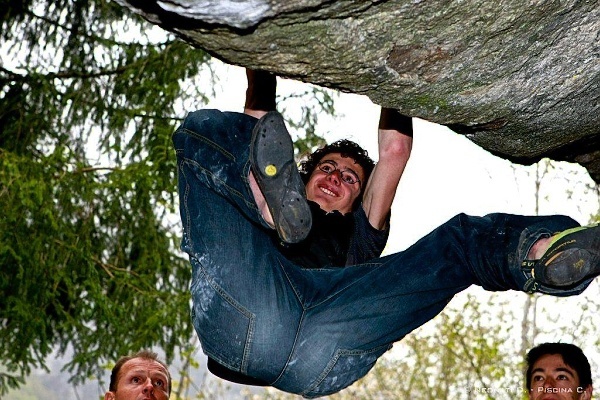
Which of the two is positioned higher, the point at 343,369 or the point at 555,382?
the point at 555,382

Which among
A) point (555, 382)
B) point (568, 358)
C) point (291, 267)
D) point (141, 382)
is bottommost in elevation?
point (141, 382)

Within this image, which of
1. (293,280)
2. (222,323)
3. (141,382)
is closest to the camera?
(222,323)

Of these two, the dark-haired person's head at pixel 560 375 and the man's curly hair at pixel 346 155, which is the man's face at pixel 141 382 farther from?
the dark-haired person's head at pixel 560 375

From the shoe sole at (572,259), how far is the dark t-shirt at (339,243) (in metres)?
0.95

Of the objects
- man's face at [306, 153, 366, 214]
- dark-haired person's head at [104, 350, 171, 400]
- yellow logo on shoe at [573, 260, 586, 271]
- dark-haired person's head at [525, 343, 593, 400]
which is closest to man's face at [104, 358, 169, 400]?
dark-haired person's head at [104, 350, 171, 400]

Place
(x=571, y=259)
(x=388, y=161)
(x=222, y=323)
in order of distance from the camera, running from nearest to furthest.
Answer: (x=571, y=259) → (x=222, y=323) → (x=388, y=161)

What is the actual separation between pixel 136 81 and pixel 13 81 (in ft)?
3.88

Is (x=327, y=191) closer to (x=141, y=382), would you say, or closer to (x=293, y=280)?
(x=293, y=280)

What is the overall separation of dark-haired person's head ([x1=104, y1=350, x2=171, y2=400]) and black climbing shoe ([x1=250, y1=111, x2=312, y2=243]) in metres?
2.35

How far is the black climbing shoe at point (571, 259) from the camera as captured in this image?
291 centimetres

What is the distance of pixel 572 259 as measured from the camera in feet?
9.53

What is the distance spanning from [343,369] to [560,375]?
6.04ft

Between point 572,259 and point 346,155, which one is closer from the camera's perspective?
point 572,259

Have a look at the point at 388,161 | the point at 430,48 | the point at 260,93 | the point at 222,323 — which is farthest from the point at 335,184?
the point at 430,48
